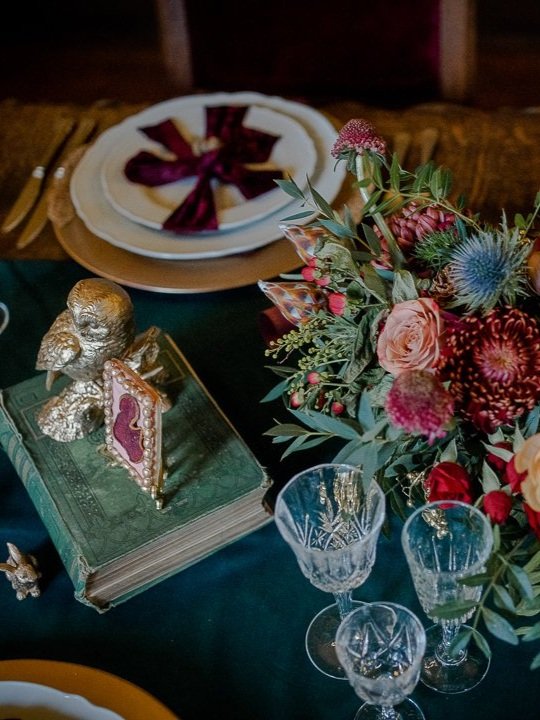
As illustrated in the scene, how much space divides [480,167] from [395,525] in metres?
0.58

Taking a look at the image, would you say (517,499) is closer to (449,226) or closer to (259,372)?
(449,226)

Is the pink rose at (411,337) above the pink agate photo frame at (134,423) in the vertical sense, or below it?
above

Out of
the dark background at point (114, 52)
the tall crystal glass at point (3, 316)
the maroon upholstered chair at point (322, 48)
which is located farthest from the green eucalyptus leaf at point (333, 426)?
the dark background at point (114, 52)

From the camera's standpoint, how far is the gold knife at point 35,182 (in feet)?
3.99

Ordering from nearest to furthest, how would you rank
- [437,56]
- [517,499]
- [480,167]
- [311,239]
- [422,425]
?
[422,425] < [517,499] < [311,239] < [480,167] < [437,56]

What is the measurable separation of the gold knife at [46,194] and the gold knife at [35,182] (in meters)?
0.01

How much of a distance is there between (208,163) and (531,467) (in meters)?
0.69

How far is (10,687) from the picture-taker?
0.74 meters

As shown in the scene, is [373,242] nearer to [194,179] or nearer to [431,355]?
[431,355]

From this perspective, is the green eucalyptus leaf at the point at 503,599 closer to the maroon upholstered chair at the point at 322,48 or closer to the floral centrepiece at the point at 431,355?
the floral centrepiece at the point at 431,355

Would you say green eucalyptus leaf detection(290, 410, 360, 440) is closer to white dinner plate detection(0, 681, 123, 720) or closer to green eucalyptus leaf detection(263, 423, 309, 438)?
green eucalyptus leaf detection(263, 423, 309, 438)

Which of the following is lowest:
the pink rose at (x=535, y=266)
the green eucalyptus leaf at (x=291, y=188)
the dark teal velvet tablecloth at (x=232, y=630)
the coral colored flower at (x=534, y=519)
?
the dark teal velvet tablecloth at (x=232, y=630)

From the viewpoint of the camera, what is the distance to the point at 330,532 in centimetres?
79

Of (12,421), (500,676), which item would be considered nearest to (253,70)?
(12,421)
